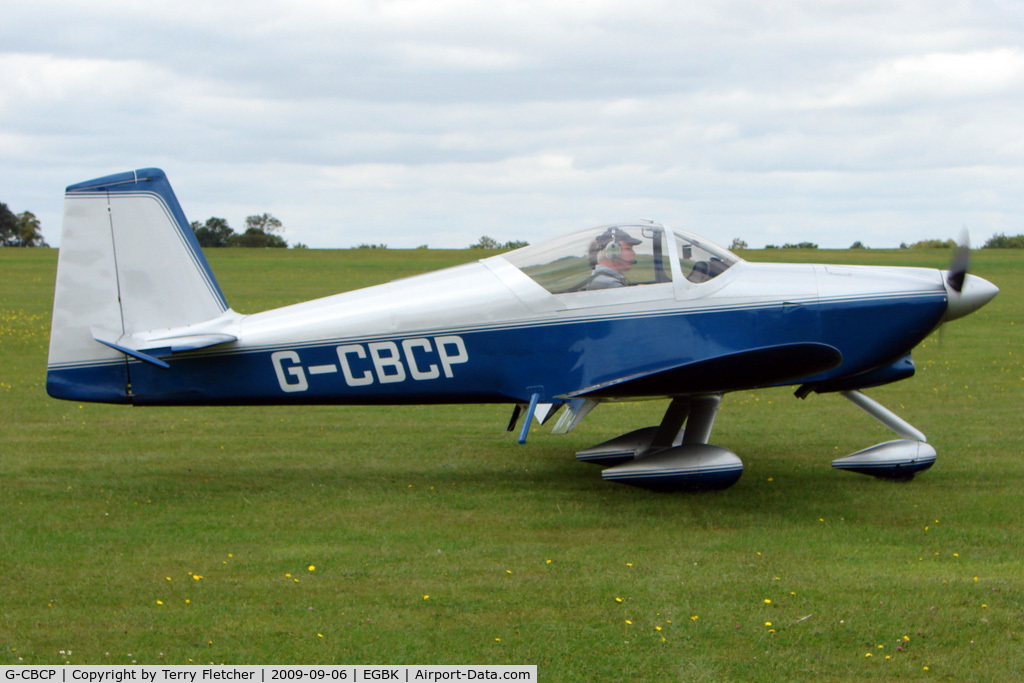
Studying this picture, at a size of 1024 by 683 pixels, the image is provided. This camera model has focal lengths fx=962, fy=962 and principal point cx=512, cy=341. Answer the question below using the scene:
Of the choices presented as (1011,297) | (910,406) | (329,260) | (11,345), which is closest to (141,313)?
(910,406)

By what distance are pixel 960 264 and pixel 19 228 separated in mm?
83576

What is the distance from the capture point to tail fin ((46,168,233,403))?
25.2ft

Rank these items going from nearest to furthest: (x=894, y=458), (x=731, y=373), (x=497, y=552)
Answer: (x=497, y=552) → (x=731, y=373) → (x=894, y=458)

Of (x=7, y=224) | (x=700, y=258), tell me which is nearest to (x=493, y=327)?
(x=700, y=258)

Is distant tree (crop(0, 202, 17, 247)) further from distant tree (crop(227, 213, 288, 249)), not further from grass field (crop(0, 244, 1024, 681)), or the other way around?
grass field (crop(0, 244, 1024, 681))

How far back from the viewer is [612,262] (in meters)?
7.81

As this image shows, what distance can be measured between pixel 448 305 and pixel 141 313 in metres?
2.49

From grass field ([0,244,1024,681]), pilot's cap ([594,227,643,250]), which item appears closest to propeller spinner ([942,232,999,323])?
grass field ([0,244,1024,681])

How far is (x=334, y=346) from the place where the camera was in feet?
25.4

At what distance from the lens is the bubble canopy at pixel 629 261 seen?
25.6ft

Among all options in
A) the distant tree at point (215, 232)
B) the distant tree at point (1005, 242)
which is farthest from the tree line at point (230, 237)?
the distant tree at point (1005, 242)

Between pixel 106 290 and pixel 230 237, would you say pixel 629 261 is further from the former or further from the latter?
pixel 230 237

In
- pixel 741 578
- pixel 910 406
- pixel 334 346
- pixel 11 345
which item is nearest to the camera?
pixel 741 578

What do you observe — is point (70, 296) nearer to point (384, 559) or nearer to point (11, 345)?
point (384, 559)
